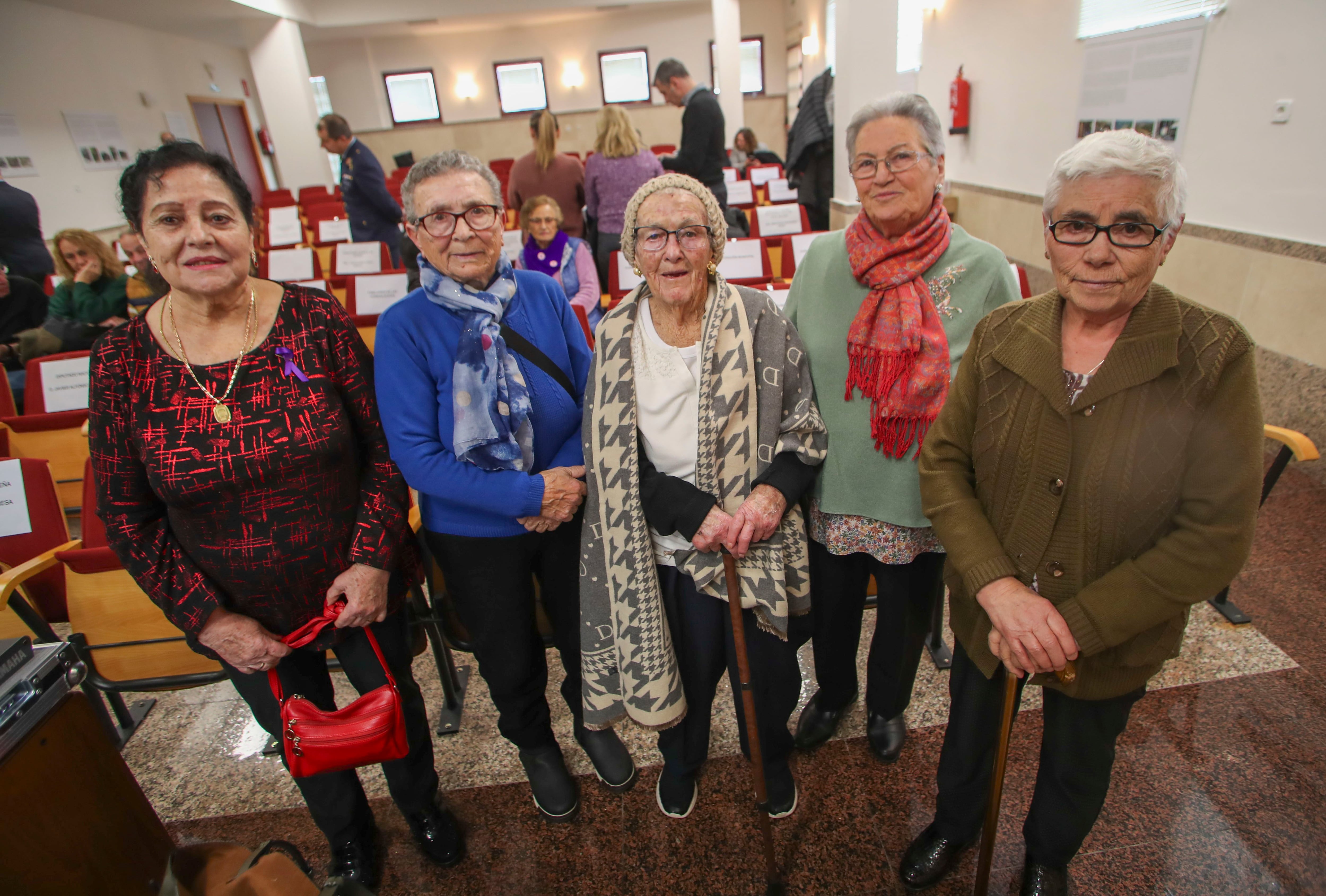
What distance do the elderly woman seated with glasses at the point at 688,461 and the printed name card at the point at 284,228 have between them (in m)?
6.83

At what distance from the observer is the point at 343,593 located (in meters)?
1.41

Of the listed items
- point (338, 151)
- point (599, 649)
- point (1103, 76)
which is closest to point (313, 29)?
point (338, 151)

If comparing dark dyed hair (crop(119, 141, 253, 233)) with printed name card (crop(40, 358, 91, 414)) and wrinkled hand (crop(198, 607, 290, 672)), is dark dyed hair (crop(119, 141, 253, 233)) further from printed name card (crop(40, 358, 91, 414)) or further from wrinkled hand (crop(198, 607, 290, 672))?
printed name card (crop(40, 358, 91, 414))

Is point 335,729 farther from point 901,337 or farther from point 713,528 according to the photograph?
point 901,337

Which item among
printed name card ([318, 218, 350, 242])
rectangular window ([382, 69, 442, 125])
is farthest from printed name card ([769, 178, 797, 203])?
rectangular window ([382, 69, 442, 125])

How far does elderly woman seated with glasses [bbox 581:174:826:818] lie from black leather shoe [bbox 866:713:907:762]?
512 mm

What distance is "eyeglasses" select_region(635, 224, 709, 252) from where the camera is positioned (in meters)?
1.29

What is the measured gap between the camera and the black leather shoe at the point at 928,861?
153 cm

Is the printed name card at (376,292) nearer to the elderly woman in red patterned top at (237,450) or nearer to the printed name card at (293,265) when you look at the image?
the printed name card at (293,265)

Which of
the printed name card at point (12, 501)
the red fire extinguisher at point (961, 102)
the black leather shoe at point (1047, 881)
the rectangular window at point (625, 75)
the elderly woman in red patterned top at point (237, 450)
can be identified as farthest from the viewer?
the rectangular window at point (625, 75)

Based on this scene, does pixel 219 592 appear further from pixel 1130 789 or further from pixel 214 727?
pixel 1130 789

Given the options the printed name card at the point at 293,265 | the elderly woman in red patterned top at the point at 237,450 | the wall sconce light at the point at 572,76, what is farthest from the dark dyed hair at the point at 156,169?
the wall sconce light at the point at 572,76

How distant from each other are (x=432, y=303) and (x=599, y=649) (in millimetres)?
884

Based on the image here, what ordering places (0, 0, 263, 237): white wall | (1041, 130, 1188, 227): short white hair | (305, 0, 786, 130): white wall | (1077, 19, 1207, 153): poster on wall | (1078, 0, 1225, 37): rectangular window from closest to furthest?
1. (1041, 130, 1188, 227): short white hair
2. (1078, 0, 1225, 37): rectangular window
3. (1077, 19, 1207, 153): poster on wall
4. (0, 0, 263, 237): white wall
5. (305, 0, 786, 130): white wall
